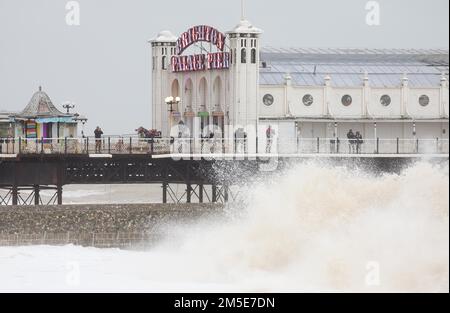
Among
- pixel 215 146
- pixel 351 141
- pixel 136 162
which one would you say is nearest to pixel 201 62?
pixel 215 146

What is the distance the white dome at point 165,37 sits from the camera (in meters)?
88.0

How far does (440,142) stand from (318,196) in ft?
82.9

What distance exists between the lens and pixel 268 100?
3243 inches

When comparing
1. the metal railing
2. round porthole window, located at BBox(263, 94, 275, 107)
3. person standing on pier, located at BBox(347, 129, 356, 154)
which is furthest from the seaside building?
the metal railing

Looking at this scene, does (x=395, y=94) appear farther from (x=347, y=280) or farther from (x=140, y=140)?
(x=347, y=280)

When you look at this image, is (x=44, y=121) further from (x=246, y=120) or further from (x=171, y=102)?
(x=246, y=120)

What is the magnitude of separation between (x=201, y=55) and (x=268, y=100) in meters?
3.52

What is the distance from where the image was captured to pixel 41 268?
5481 centimetres

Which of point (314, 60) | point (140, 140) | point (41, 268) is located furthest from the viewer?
point (314, 60)

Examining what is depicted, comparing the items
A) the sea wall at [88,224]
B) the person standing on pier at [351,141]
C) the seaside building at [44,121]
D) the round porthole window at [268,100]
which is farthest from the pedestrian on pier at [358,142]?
the sea wall at [88,224]

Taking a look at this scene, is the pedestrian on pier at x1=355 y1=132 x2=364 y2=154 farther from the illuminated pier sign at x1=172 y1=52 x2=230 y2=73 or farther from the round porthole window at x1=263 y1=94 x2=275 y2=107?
the illuminated pier sign at x1=172 y1=52 x2=230 y2=73
